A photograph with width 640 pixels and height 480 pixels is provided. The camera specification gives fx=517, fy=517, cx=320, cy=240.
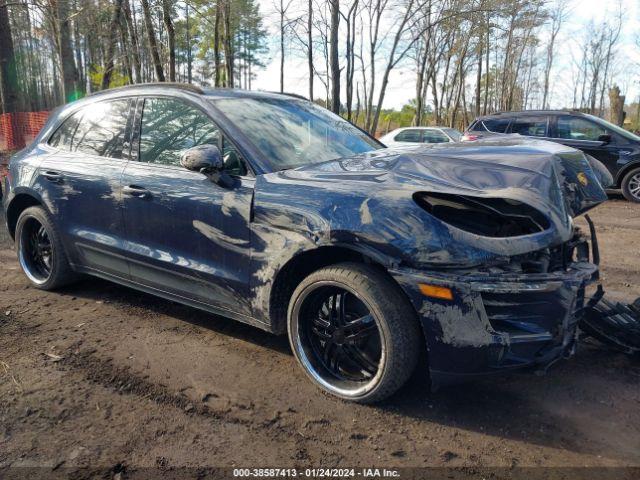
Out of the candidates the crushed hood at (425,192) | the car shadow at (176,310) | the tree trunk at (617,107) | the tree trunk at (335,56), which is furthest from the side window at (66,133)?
the tree trunk at (617,107)

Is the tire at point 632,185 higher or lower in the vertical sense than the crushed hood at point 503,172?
lower

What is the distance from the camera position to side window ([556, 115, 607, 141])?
33.7 ft

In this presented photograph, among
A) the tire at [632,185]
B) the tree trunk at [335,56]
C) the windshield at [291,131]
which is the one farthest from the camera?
the tree trunk at [335,56]

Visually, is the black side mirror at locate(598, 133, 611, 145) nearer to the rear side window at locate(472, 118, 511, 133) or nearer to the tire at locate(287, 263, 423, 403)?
the rear side window at locate(472, 118, 511, 133)

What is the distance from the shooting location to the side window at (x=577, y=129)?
10.3 metres

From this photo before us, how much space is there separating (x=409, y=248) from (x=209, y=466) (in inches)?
53.3

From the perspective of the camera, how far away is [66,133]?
173 inches

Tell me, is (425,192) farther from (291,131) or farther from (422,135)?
(422,135)

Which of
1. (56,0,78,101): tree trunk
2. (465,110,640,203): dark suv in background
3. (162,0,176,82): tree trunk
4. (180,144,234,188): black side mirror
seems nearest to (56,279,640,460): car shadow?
(180,144,234,188): black side mirror

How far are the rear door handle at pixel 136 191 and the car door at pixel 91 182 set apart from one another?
107 millimetres

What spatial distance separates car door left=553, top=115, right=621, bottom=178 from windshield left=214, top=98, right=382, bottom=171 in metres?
7.69

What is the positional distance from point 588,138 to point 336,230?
9.47 m

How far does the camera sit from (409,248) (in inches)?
97.6

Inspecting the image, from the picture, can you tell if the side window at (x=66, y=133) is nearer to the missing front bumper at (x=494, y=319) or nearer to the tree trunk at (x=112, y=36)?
the missing front bumper at (x=494, y=319)
